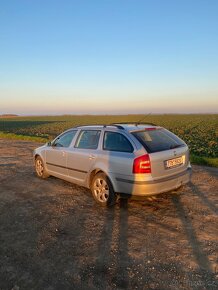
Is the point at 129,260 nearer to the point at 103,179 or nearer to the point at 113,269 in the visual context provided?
the point at 113,269

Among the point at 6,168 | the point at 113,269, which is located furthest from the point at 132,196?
the point at 6,168

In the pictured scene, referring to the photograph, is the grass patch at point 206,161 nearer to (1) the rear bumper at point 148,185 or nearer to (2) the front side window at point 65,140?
(1) the rear bumper at point 148,185

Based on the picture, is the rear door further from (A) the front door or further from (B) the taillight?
(A) the front door

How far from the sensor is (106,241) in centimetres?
455

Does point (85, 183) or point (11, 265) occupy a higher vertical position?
point (85, 183)

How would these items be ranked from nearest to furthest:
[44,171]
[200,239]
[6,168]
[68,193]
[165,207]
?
[200,239]
[165,207]
[68,193]
[44,171]
[6,168]

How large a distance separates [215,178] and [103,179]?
4174 mm

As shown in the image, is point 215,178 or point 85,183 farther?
point 215,178

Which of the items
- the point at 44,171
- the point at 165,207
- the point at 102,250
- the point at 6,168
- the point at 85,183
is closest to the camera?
the point at 102,250

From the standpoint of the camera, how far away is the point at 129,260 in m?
3.95

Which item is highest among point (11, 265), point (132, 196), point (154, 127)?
point (154, 127)

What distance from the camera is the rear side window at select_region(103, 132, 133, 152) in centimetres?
578

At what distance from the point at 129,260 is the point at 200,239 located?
1296 millimetres

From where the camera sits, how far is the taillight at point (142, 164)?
5.41 m
